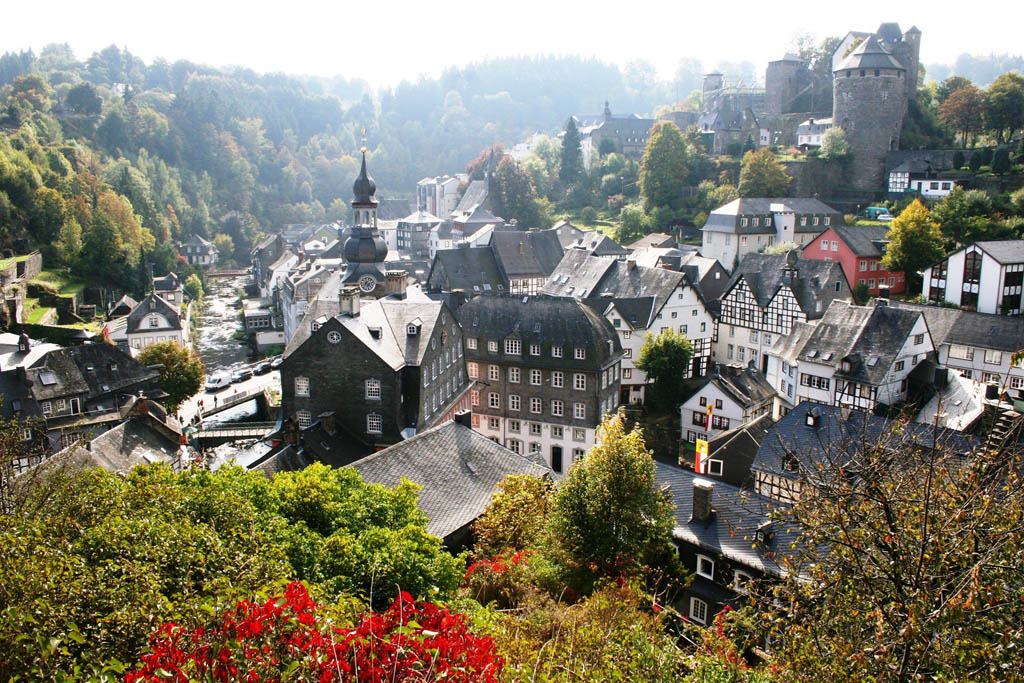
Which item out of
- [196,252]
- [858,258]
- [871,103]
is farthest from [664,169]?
[196,252]

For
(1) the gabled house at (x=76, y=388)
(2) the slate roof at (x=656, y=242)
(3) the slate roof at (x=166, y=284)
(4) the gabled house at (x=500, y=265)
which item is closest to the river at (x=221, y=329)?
(3) the slate roof at (x=166, y=284)

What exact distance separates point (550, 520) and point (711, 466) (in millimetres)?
14179

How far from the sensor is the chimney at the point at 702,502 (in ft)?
71.8

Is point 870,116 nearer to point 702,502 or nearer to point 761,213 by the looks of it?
point 761,213

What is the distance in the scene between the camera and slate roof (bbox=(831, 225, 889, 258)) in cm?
5134

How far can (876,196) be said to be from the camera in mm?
72500

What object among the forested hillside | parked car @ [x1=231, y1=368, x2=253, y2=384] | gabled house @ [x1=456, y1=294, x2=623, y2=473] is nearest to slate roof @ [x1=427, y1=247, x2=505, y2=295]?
parked car @ [x1=231, y1=368, x2=253, y2=384]

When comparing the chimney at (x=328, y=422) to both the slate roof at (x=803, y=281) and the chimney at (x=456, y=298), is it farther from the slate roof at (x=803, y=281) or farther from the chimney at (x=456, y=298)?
the slate roof at (x=803, y=281)

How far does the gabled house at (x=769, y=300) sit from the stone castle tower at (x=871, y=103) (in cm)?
3416

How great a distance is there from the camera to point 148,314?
5856 centimetres

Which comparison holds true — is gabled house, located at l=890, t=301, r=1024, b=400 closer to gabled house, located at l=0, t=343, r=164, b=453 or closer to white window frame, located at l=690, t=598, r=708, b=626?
white window frame, located at l=690, t=598, r=708, b=626

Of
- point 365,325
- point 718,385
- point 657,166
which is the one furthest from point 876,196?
point 365,325

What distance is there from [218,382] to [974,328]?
46827 mm

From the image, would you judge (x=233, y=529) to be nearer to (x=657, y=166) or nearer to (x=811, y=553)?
(x=811, y=553)
